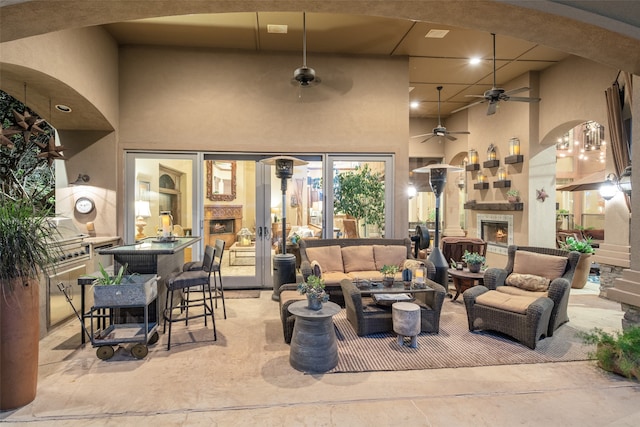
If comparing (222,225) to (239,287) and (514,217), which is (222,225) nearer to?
(239,287)

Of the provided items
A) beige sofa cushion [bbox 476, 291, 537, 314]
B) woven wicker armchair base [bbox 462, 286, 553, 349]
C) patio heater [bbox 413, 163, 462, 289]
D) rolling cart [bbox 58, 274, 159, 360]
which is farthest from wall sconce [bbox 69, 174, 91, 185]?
beige sofa cushion [bbox 476, 291, 537, 314]

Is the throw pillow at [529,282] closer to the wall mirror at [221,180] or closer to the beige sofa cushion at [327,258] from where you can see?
the beige sofa cushion at [327,258]

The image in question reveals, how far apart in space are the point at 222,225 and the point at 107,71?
2.95 m

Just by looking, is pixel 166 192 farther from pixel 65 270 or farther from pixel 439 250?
pixel 439 250

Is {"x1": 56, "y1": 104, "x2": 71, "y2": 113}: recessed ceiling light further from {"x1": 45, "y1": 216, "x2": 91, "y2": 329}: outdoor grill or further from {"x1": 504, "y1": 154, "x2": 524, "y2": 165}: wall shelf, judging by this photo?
{"x1": 504, "y1": 154, "x2": 524, "y2": 165}: wall shelf

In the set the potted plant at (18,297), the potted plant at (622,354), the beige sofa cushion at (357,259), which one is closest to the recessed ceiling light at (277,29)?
the beige sofa cushion at (357,259)

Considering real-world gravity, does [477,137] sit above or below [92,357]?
above

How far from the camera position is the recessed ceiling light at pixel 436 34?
17.3 ft

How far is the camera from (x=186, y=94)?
228 inches

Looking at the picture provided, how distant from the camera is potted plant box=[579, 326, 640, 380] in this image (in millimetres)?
2859

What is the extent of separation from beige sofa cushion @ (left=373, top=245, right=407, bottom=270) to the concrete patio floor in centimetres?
229

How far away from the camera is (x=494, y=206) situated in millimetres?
7820

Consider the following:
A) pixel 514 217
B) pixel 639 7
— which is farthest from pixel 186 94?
pixel 514 217

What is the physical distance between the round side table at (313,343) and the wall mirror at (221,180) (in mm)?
3437
